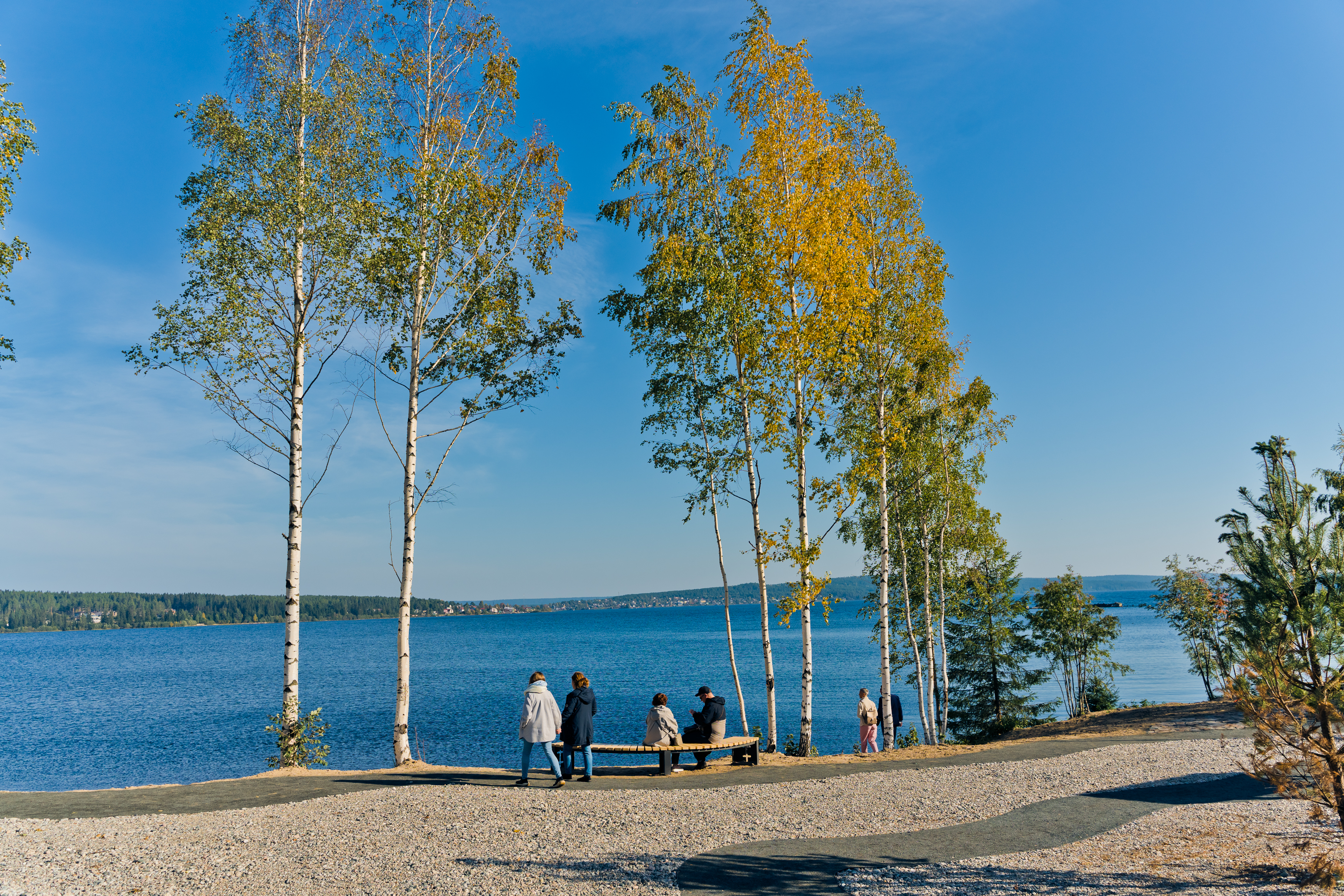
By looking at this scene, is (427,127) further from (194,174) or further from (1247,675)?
(1247,675)

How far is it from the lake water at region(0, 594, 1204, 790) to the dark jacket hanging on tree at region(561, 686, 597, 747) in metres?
13.9

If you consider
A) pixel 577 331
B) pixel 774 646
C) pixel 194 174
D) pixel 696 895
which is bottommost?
pixel 774 646

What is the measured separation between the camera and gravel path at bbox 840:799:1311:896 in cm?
650

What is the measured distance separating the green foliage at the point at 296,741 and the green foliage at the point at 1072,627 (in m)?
32.0

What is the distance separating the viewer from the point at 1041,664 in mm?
74375

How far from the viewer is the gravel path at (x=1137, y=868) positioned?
6500 millimetres

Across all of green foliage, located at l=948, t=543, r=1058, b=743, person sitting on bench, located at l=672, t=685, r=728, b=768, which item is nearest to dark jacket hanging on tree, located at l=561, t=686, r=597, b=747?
person sitting on bench, located at l=672, t=685, r=728, b=768

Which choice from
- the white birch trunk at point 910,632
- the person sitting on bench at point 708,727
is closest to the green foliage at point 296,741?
the person sitting on bench at point 708,727

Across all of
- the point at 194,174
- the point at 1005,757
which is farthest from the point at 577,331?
the point at 1005,757

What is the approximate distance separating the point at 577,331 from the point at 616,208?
117 inches

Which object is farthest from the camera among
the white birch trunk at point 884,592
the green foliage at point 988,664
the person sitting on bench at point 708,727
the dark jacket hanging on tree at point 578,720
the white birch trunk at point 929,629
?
the green foliage at point 988,664

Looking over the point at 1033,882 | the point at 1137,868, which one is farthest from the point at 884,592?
the point at 1033,882

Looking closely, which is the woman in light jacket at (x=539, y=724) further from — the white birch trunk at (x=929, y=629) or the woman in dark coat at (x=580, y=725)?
the white birch trunk at (x=929, y=629)

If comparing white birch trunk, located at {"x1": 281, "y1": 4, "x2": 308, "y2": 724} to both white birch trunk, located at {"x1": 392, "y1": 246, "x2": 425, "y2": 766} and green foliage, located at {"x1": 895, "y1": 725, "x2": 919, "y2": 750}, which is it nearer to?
white birch trunk, located at {"x1": 392, "y1": 246, "x2": 425, "y2": 766}
